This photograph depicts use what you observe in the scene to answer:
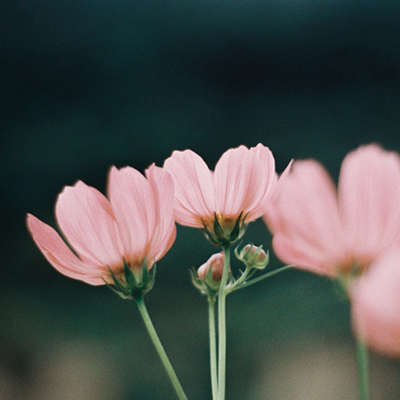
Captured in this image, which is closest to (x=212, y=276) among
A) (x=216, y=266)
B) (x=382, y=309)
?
(x=216, y=266)

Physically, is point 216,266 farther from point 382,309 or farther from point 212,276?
point 382,309

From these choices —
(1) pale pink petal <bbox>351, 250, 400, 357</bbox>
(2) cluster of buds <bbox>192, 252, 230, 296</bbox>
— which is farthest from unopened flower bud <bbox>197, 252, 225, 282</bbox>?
(1) pale pink petal <bbox>351, 250, 400, 357</bbox>

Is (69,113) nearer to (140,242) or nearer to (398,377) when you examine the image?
(398,377)

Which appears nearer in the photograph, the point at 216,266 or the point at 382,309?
the point at 382,309

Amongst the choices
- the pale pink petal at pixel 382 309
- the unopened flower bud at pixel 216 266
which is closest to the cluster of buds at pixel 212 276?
the unopened flower bud at pixel 216 266

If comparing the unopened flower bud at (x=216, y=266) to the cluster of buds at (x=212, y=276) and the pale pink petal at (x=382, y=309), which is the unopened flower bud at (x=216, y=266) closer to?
the cluster of buds at (x=212, y=276)
